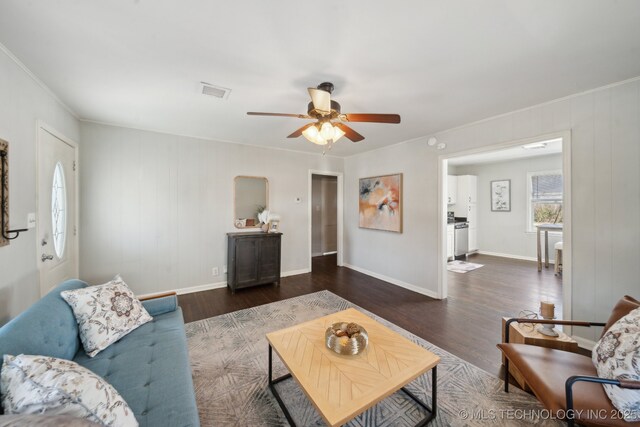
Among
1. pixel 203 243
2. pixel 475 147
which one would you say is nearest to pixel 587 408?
pixel 475 147

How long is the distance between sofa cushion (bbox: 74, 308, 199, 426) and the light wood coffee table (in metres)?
0.57

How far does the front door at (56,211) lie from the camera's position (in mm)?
2176

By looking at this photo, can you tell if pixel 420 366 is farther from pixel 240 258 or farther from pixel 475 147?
pixel 240 258

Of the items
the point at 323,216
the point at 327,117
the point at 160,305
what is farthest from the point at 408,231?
the point at 160,305

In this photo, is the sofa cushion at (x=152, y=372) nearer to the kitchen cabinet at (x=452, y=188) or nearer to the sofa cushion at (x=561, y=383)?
the sofa cushion at (x=561, y=383)

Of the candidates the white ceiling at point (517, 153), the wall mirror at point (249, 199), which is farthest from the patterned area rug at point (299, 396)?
the white ceiling at point (517, 153)

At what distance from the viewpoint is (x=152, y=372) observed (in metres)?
1.42

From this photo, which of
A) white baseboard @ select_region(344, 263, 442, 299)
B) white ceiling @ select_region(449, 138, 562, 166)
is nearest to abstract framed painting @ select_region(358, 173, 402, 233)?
white baseboard @ select_region(344, 263, 442, 299)

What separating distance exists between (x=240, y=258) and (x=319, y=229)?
10.7 ft

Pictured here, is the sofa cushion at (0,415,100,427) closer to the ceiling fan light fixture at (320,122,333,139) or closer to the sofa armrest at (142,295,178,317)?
the sofa armrest at (142,295,178,317)

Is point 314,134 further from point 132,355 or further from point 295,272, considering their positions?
point 295,272

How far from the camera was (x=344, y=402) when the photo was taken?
124 cm

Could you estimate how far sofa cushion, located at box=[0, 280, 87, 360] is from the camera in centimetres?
113

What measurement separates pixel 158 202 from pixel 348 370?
3.50m
